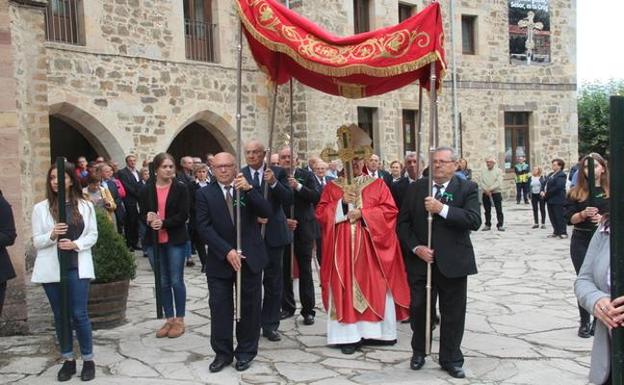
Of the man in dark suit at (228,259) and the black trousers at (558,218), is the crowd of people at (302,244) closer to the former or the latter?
the man in dark suit at (228,259)

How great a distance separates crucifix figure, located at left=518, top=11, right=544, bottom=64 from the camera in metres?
23.2

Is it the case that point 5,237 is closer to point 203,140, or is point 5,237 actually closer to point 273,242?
point 273,242

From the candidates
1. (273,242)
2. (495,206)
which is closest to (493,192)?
(495,206)

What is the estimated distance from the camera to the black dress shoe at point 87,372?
5176 mm

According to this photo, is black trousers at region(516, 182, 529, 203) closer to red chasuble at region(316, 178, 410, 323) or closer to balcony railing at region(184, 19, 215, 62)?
balcony railing at region(184, 19, 215, 62)

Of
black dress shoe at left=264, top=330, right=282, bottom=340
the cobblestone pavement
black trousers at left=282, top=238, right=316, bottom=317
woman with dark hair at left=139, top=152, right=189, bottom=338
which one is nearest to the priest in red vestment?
the cobblestone pavement

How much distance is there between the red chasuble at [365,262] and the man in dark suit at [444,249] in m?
0.62

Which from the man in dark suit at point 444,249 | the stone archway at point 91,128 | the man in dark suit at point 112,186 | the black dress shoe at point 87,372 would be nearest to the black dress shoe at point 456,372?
the man in dark suit at point 444,249

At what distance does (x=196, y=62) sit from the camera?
636 inches

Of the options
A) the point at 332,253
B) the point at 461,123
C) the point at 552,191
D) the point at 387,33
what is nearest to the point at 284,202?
the point at 332,253

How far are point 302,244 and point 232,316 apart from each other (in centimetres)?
181

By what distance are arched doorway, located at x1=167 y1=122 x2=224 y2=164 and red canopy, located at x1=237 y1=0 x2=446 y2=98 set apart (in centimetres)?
1289

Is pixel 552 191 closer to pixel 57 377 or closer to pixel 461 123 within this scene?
pixel 461 123

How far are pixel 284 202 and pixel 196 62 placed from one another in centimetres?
1092
